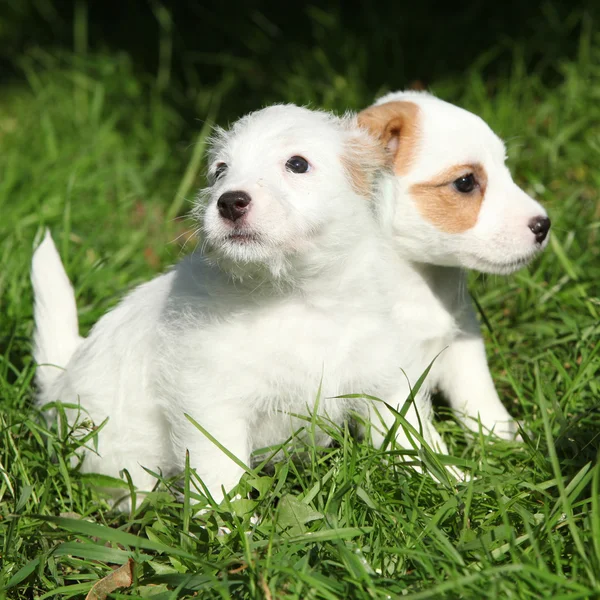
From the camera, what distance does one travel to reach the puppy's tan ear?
3.20m

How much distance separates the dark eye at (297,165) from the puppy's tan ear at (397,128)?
2.01 ft

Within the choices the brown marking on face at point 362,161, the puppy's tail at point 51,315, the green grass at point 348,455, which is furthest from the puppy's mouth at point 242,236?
the puppy's tail at point 51,315

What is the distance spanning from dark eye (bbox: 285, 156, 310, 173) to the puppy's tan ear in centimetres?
61

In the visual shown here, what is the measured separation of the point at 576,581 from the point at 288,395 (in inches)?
42.5

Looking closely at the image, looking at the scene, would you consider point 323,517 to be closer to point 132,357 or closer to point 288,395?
point 288,395

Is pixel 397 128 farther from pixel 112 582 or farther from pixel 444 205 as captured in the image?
pixel 112 582

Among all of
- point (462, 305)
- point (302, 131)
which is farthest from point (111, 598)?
point (462, 305)

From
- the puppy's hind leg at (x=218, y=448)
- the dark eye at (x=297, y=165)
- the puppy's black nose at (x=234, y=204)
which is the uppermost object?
the dark eye at (x=297, y=165)

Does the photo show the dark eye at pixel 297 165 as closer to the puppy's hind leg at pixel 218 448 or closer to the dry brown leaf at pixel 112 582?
the puppy's hind leg at pixel 218 448

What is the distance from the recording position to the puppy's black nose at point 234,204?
2.48 meters

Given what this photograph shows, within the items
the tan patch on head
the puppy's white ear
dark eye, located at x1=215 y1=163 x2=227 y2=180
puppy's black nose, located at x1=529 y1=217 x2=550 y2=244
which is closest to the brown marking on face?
the puppy's white ear

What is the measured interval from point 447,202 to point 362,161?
491 millimetres

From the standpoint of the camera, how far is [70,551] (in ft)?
8.35

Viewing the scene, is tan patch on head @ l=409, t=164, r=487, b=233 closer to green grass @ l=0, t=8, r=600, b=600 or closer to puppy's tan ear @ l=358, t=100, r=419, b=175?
puppy's tan ear @ l=358, t=100, r=419, b=175
